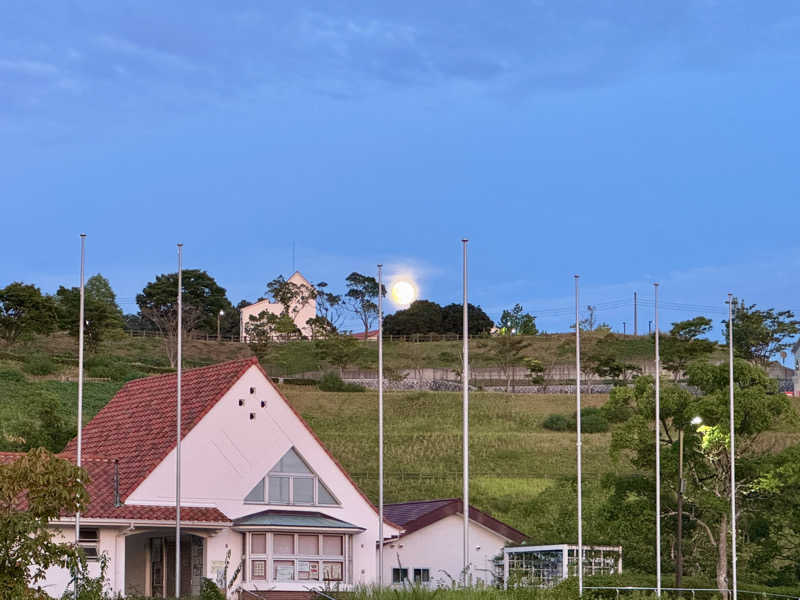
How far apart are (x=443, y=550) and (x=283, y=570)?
345 inches

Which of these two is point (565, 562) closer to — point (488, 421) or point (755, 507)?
point (755, 507)

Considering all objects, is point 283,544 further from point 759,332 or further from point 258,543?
point 759,332

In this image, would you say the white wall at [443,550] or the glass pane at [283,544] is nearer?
the glass pane at [283,544]

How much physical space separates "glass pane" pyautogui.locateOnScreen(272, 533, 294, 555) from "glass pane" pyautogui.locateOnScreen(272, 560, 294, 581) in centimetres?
33

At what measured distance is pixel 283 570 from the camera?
4266cm

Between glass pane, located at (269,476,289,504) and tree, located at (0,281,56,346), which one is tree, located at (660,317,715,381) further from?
glass pane, located at (269,476,289,504)

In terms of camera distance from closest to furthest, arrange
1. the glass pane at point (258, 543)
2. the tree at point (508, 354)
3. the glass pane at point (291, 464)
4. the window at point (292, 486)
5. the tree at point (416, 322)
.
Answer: the glass pane at point (258, 543)
the window at point (292, 486)
the glass pane at point (291, 464)
the tree at point (508, 354)
the tree at point (416, 322)

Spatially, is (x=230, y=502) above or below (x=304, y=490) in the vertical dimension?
below

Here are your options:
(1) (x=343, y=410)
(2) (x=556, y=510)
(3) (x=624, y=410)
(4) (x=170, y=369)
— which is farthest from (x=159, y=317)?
(3) (x=624, y=410)

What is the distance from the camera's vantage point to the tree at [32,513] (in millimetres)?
21156

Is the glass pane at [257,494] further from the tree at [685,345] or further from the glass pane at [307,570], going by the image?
the tree at [685,345]

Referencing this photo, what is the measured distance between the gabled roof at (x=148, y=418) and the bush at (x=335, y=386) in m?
65.1

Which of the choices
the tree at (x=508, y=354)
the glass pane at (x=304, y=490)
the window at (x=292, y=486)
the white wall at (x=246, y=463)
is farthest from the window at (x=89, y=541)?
the tree at (x=508, y=354)

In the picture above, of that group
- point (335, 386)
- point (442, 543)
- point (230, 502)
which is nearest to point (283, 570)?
point (230, 502)
